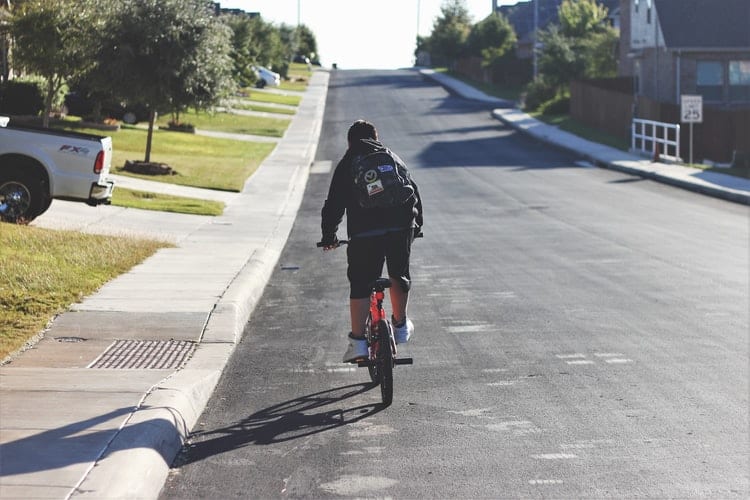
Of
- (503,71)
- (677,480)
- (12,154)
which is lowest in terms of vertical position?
(677,480)

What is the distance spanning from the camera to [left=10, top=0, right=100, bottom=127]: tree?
29984mm

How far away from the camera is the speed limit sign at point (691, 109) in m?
34.6

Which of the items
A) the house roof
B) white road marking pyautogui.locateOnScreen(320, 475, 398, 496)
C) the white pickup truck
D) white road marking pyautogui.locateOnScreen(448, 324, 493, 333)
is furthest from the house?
white road marking pyautogui.locateOnScreen(320, 475, 398, 496)

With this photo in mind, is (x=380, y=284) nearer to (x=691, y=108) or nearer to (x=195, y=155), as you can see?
(x=691, y=108)

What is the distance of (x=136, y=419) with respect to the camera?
723 centimetres

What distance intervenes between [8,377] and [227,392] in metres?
1.55

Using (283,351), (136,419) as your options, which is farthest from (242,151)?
(136,419)

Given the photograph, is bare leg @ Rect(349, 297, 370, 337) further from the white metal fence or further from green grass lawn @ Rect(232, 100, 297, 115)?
green grass lawn @ Rect(232, 100, 297, 115)

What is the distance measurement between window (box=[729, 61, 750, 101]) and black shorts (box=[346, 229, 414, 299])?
4363 centimetres

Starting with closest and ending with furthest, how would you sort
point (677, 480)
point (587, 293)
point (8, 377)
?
point (677, 480)
point (8, 377)
point (587, 293)

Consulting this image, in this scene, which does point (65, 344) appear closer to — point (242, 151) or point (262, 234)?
point (262, 234)

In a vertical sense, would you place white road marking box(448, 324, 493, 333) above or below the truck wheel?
below

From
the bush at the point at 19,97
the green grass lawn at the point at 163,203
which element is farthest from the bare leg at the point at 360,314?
the bush at the point at 19,97

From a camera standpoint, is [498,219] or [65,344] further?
[498,219]
